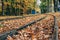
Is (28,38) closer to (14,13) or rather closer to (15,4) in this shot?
(15,4)

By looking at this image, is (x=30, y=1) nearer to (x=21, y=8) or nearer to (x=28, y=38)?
(x=21, y=8)

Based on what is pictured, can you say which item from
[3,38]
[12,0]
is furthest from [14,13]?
[3,38]

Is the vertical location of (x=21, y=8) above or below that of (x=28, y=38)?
below

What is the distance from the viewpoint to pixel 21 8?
40281mm

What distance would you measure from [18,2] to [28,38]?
34086mm

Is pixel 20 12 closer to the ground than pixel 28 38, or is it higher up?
closer to the ground

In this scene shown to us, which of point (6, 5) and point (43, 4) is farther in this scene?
point (43, 4)

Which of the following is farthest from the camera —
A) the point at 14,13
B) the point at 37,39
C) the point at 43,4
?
the point at 43,4

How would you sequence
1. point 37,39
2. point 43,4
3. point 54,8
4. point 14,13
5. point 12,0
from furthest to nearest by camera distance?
point 43,4 < point 54,8 < point 14,13 < point 12,0 < point 37,39

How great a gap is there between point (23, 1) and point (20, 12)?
309 centimetres

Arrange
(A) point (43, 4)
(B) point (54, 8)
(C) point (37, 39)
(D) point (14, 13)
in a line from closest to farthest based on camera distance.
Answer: (C) point (37, 39) < (D) point (14, 13) < (B) point (54, 8) < (A) point (43, 4)

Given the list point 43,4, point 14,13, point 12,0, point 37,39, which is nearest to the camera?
point 37,39

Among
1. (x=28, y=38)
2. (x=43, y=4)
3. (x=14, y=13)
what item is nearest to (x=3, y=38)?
(x=28, y=38)

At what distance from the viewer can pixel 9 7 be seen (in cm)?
3966
